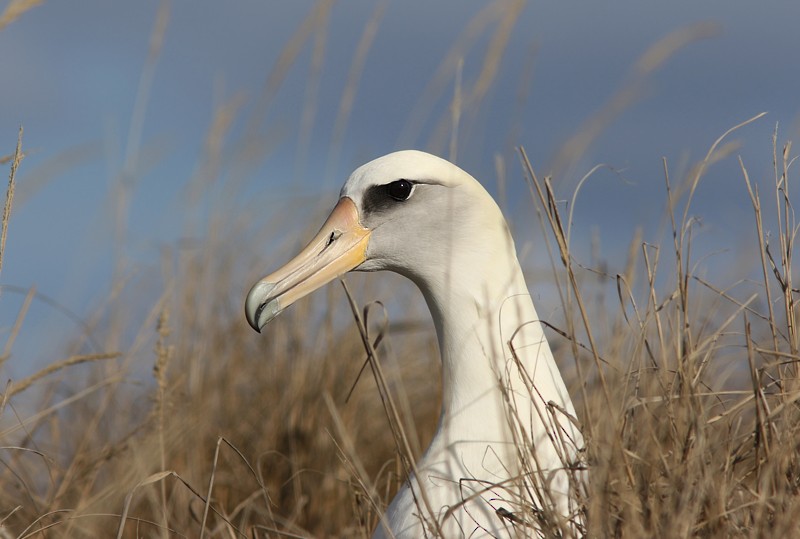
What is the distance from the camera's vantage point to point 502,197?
2.59 m

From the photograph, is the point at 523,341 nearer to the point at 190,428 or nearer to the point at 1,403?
the point at 1,403

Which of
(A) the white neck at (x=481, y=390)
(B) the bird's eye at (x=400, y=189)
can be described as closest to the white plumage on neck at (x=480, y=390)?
(A) the white neck at (x=481, y=390)

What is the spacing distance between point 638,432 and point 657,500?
0.21 m

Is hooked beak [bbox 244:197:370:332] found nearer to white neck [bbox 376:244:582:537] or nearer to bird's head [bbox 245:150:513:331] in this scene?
bird's head [bbox 245:150:513:331]

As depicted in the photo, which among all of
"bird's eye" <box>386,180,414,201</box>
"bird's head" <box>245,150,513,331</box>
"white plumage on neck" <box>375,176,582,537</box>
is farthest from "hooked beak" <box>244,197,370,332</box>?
"white plumage on neck" <box>375,176,582,537</box>

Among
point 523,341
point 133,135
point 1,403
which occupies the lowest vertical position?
point 523,341

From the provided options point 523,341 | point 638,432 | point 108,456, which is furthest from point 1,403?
point 638,432

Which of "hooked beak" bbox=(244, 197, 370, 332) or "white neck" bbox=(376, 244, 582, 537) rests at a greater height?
"hooked beak" bbox=(244, 197, 370, 332)

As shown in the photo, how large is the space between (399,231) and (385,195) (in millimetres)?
114

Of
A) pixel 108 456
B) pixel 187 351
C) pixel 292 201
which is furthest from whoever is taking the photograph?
pixel 292 201

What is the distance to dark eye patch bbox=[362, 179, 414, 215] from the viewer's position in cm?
275

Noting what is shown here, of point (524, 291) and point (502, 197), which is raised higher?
point (502, 197)

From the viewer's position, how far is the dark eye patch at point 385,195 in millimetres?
2750

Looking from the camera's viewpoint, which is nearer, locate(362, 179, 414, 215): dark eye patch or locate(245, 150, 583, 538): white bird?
locate(245, 150, 583, 538): white bird
